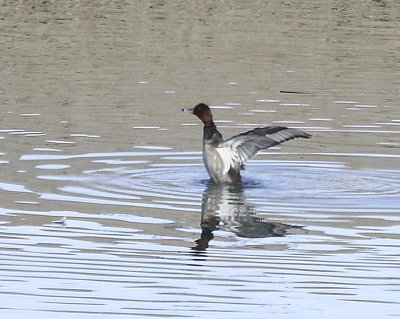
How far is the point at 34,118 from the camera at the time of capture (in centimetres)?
1881

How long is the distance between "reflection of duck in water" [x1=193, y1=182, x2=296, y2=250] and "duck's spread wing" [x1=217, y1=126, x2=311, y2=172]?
0.27 metres

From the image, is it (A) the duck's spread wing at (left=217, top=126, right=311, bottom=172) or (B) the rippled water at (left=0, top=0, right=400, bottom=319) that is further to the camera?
(A) the duck's spread wing at (left=217, top=126, right=311, bottom=172)

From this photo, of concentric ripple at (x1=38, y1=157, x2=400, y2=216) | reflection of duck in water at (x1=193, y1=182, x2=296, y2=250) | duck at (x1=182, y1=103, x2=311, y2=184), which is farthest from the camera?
duck at (x1=182, y1=103, x2=311, y2=184)

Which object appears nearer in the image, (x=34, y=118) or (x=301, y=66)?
(x=34, y=118)

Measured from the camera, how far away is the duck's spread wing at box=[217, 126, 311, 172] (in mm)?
14992

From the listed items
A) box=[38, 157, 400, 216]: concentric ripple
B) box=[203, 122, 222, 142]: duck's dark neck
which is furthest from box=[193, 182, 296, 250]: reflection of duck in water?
box=[203, 122, 222, 142]: duck's dark neck

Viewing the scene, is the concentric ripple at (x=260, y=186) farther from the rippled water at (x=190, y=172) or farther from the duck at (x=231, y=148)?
the duck at (x=231, y=148)

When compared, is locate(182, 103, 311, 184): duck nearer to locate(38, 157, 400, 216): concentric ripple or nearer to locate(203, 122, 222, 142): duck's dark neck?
locate(203, 122, 222, 142): duck's dark neck

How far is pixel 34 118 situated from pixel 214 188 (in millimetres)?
4453

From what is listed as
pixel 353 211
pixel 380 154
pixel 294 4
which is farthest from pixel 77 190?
pixel 294 4

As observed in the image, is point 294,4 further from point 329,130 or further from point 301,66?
point 329,130

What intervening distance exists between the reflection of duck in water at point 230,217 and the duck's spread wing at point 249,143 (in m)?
0.27

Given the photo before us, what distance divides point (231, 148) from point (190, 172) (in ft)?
2.45

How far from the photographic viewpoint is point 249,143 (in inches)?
596
